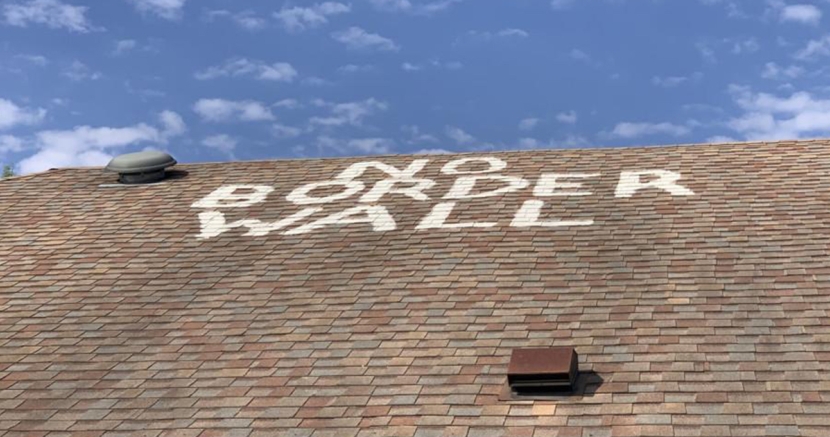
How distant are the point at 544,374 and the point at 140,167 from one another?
1125cm

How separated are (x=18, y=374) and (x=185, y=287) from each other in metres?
2.67

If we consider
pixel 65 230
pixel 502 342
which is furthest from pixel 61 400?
pixel 65 230

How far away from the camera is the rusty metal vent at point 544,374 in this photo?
1116cm

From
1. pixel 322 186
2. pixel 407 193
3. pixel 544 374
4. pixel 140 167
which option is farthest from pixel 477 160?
pixel 544 374

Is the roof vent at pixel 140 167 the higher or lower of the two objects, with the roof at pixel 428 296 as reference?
higher

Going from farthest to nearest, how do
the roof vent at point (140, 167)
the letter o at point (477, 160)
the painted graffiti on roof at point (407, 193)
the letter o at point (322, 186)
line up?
the roof vent at point (140, 167), the letter o at point (477, 160), the letter o at point (322, 186), the painted graffiti on roof at point (407, 193)

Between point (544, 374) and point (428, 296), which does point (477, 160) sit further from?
point (544, 374)

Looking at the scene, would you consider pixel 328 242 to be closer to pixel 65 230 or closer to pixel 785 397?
pixel 65 230

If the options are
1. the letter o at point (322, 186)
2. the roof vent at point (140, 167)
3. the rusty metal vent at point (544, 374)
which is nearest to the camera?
the rusty metal vent at point (544, 374)

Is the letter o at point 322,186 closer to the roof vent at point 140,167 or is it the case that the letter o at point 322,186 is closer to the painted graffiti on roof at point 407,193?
the painted graffiti on roof at point 407,193

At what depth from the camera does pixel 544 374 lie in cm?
1118

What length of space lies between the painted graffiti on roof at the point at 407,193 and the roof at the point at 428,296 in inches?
2.1

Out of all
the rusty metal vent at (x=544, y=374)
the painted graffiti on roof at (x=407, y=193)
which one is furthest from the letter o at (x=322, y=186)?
the rusty metal vent at (x=544, y=374)

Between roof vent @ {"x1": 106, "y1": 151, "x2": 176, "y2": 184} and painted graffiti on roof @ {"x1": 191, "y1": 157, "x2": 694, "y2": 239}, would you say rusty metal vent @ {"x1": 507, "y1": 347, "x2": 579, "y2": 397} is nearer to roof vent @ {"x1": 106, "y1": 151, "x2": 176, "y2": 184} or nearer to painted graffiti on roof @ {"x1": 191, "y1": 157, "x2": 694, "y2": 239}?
painted graffiti on roof @ {"x1": 191, "y1": 157, "x2": 694, "y2": 239}
